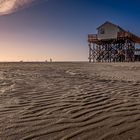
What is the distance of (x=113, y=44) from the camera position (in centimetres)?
4253

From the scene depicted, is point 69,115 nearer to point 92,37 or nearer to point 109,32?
point 109,32

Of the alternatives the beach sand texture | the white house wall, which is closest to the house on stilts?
the white house wall

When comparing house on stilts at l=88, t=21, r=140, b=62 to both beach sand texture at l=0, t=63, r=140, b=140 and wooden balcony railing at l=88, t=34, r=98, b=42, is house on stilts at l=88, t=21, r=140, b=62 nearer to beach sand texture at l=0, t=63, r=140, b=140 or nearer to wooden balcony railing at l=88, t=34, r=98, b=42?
wooden balcony railing at l=88, t=34, r=98, b=42

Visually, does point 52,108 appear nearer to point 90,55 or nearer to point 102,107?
point 102,107

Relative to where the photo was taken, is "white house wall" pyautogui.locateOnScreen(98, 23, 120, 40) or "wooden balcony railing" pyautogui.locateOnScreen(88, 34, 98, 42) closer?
"white house wall" pyautogui.locateOnScreen(98, 23, 120, 40)

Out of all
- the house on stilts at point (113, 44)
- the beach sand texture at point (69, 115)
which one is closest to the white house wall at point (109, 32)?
the house on stilts at point (113, 44)

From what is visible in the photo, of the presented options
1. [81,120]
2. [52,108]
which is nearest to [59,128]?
[81,120]

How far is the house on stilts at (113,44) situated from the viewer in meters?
39.4

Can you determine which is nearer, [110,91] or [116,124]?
[116,124]

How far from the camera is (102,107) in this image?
471cm

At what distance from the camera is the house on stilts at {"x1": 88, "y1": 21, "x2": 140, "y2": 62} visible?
3938cm

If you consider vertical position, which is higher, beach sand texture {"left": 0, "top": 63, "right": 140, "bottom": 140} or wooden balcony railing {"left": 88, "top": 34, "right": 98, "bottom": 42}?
wooden balcony railing {"left": 88, "top": 34, "right": 98, "bottom": 42}

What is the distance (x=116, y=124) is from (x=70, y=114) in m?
0.84

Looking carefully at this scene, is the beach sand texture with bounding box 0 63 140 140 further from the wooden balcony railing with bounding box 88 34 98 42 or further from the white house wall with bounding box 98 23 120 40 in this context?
the wooden balcony railing with bounding box 88 34 98 42
